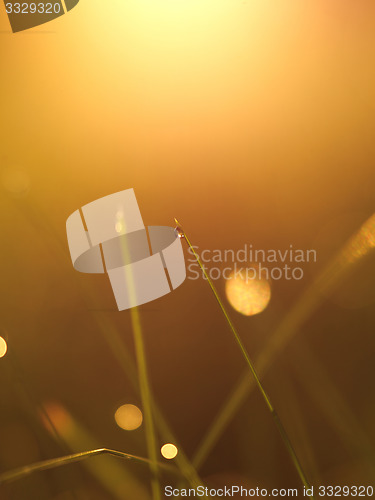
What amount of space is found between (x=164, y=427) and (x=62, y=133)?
A: 4.43ft

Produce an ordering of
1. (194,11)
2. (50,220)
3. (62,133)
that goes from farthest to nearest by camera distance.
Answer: (50,220) < (62,133) < (194,11)

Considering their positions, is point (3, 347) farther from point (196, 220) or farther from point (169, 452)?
point (196, 220)

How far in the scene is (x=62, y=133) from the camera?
1.59 m

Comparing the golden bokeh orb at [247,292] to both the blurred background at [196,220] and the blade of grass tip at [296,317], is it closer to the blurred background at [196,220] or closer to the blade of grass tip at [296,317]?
the blurred background at [196,220]

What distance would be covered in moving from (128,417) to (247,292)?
2.61 ft

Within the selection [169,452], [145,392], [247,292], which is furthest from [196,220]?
[169,452]

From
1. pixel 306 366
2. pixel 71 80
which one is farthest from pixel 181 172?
pixel 306 366

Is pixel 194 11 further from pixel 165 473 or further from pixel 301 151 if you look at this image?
pixel 165 473

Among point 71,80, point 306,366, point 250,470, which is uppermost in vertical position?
point 71,80

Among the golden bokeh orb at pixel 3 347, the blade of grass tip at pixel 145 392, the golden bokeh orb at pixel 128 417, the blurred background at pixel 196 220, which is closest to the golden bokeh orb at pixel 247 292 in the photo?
the blurred background at pixel 196 220

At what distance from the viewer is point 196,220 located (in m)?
1.78

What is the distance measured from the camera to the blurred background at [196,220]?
1.45 meters

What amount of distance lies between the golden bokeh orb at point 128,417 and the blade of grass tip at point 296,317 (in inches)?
12.1

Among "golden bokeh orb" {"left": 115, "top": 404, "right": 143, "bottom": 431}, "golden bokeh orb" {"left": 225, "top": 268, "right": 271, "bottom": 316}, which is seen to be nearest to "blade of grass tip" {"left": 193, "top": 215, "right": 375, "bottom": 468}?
"golden bokeh orb" {"left": 225, "top": 268, "right": 271, "bottom": 316}
